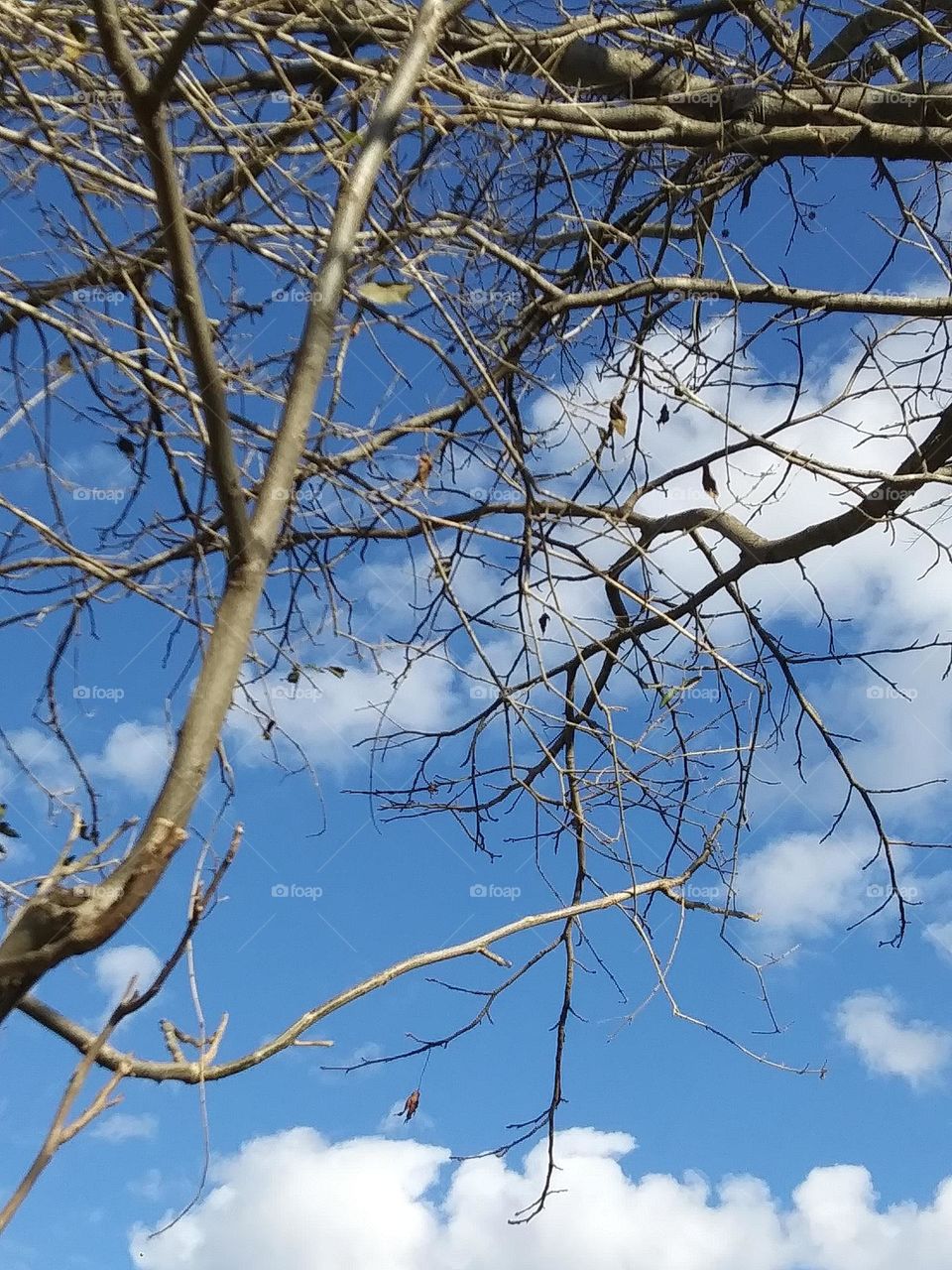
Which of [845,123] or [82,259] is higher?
[845,123]

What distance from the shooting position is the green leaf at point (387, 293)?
233 centimetres

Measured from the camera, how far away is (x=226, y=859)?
1304 millimetres

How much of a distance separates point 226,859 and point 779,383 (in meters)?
2.31

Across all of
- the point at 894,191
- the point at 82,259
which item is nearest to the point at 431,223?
the point at 82,259

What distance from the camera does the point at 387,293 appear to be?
235cm

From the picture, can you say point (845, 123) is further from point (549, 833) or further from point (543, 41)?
point (549, 833)

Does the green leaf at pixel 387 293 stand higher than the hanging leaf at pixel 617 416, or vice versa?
the hanging leaf at pixel 617 416
